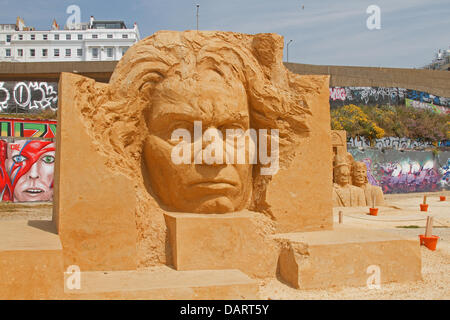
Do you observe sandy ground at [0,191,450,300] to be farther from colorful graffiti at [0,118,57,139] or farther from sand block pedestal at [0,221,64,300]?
colorful graffiti at [0,118,57,139]

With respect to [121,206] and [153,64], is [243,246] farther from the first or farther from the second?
[153,64]

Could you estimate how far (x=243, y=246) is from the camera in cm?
504

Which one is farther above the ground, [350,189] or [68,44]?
[68,44]

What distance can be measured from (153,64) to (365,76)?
29.2m

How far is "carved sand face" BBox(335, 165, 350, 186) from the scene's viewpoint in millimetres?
14141

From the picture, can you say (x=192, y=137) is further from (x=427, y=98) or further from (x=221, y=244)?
(x=427, y=98)

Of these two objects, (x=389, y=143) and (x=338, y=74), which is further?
(x=338, y=74)

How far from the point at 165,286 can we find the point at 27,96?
20098 mm

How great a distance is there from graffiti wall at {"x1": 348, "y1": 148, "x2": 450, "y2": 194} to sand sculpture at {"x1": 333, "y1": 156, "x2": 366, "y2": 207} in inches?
233

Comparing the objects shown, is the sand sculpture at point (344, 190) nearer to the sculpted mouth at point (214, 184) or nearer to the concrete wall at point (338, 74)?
the sculpted mouth at point (214, 184)

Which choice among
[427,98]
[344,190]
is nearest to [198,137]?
[344,190]

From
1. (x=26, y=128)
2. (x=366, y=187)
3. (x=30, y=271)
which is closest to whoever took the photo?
(x=30, y=271)

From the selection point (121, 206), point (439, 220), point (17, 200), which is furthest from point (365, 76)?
point (121, 206)

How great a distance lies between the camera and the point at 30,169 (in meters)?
14.4
